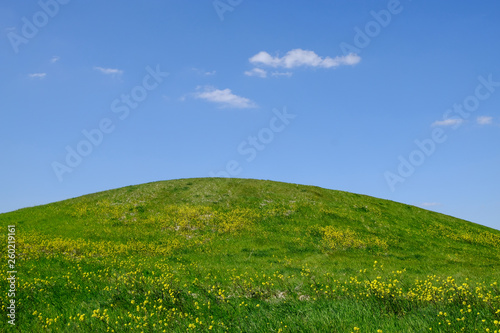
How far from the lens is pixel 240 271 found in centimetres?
2356

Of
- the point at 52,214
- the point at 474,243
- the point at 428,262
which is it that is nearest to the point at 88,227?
the point at 52,214

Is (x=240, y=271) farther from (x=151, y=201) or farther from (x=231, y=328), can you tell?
(x=151, y=201)

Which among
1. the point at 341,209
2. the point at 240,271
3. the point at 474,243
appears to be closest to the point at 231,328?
the point at 240,271

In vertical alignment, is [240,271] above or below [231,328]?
above

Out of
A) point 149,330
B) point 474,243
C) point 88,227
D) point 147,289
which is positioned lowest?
point 149,330

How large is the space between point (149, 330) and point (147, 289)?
5065mm

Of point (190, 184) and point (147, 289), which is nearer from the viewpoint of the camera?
point (147, 289)

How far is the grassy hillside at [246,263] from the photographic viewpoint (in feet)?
33.7

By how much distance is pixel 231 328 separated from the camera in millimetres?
9469

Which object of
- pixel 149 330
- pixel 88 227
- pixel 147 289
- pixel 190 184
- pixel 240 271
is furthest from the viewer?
pixel 190 184

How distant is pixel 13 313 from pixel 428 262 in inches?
1234

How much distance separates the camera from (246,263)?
27.1 m

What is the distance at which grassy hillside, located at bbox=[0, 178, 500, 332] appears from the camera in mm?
10281

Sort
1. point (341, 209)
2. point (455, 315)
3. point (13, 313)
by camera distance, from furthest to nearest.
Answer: point (341, 209) → point (13, 313) → point (455, 315)
